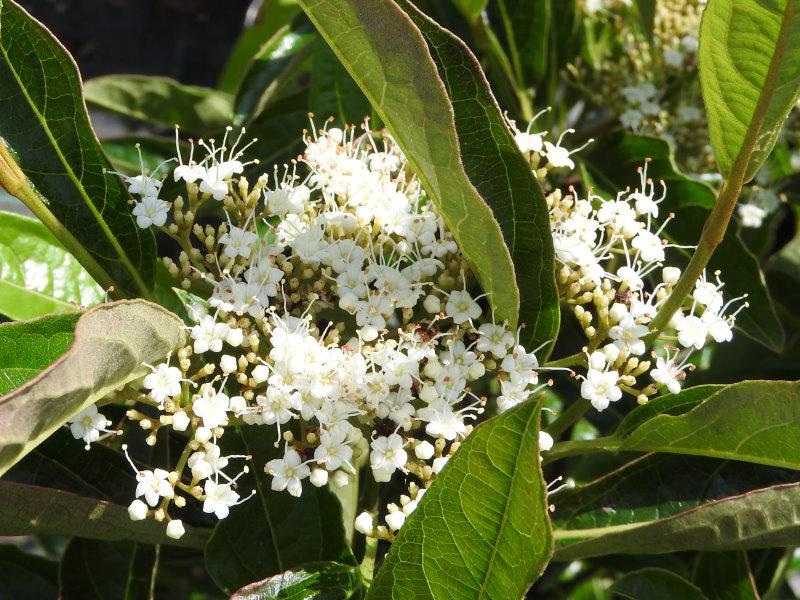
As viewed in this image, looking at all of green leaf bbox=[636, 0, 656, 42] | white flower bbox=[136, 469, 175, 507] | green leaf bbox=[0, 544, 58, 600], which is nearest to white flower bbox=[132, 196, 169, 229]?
white flower bbox=[136, 469, 175, 507]

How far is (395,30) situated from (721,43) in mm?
382

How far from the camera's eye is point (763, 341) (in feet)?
5.61

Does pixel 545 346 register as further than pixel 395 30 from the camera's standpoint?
Yes

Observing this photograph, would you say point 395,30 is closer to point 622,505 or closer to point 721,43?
point 721,43

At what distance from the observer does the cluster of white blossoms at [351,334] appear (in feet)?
4.13

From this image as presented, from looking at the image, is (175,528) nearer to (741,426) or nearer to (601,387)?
(601,387)

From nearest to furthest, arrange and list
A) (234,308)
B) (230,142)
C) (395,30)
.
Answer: (395,30)
(234,308)
(230,142)

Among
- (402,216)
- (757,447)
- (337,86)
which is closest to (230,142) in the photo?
(337,86)

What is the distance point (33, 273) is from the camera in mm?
1695

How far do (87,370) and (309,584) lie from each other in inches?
18.4

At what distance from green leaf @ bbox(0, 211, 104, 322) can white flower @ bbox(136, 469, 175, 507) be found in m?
0.52

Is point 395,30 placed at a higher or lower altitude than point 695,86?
higher

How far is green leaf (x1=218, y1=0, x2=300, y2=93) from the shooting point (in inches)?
106

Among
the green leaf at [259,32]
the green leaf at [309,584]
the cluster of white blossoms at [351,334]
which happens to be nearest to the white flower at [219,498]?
the cluster of white blossoms at [351,334]
